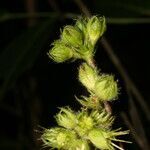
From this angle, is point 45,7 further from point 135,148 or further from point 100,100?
point 100,100

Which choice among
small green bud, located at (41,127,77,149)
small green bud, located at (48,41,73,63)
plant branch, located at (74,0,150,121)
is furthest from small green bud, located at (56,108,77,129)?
plant branch, located at (74,0,150,121)

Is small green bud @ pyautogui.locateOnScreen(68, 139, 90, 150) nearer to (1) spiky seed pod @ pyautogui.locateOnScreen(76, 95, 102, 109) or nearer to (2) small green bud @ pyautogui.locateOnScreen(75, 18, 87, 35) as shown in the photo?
(1) spiky seed pod @ pyautogui.locateOnScreen(76, 95, 102, 109)

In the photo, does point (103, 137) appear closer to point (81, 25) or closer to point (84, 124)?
point (84, 124)

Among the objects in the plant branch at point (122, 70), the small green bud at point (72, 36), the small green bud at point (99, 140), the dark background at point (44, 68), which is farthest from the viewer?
the dark background at point (44, 68)

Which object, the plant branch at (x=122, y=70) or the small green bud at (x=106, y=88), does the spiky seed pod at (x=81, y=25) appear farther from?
the plant branch at (x=122, y=70)

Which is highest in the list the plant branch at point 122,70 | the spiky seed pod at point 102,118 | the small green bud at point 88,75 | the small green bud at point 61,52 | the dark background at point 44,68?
the dark background at point 44,68

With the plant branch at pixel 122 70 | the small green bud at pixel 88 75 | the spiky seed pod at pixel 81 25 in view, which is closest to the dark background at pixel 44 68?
the plant branch at pixel 122 70
